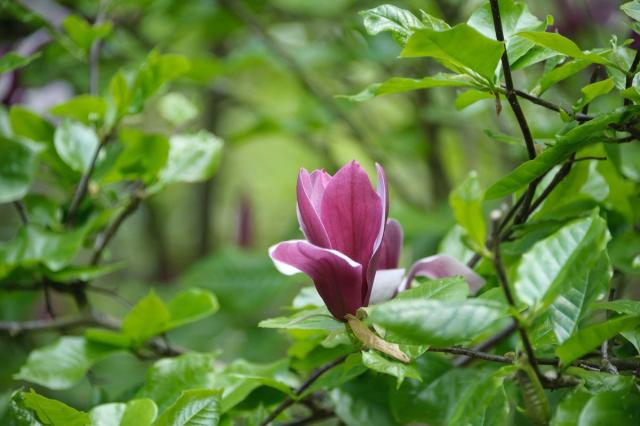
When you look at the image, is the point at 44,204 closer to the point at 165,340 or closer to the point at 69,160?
the point at 69,160

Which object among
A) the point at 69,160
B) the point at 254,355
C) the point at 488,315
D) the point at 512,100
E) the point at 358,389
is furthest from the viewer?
the point at 254,355

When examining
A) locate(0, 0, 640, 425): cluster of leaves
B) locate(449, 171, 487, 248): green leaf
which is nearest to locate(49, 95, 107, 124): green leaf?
locate(0, 0, 640, 425): cluster of leaves

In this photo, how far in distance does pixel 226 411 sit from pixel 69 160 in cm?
34

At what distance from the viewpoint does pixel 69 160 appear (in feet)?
2.31

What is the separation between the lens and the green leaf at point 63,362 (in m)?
0.59

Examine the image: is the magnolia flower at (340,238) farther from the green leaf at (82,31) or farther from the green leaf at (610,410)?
the green leaf at (82,31)

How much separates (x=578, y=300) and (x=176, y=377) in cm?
29

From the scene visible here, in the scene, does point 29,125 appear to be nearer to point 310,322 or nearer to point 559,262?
point 310,322

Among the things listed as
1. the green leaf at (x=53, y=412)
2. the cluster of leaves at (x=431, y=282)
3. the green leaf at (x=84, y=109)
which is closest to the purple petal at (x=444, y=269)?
the cluster of leaves at (x=431, y=282)

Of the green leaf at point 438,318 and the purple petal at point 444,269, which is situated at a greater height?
the green leaf at point 438,318

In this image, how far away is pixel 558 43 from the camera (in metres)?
0.39

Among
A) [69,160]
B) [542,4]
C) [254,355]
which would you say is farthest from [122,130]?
[542,4]

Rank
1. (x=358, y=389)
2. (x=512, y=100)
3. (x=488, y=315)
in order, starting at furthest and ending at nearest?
1. (x=358, y=389)
2. (x=512, y=100)
3. (x=488, y=315)

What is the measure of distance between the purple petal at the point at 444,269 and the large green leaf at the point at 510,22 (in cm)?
14
